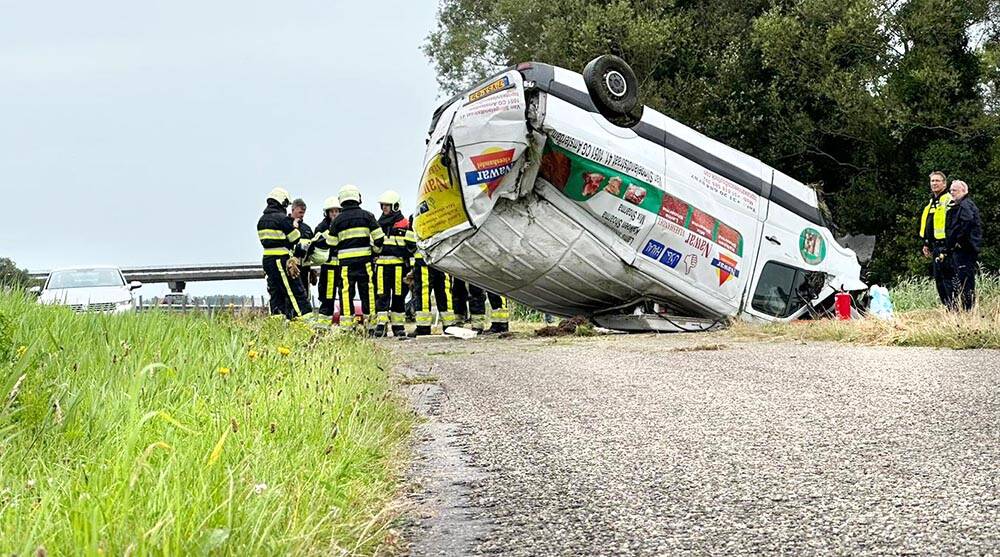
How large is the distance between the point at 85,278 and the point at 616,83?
11466mm

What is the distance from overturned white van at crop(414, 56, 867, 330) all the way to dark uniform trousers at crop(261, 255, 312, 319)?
272cm

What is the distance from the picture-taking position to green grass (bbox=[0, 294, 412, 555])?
258 cm

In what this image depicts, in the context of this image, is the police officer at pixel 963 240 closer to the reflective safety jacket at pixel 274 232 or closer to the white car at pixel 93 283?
the reflective safety jacket at pixel 274 232

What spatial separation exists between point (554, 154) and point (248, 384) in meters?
7.95

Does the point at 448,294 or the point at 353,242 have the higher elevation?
the point at 353,242

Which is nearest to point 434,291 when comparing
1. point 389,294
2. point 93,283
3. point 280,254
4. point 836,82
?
point 389,294

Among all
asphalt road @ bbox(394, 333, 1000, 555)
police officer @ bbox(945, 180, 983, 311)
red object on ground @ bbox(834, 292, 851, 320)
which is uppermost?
police officer @ bbox(945, 180, 983, 311)

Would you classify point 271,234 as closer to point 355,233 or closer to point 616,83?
point 355,233

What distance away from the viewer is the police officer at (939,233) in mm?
13391

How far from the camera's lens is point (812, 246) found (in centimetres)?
1445

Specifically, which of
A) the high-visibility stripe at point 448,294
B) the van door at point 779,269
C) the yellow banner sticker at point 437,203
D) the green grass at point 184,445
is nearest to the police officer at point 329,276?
the high-visibility stripe at point 448,294

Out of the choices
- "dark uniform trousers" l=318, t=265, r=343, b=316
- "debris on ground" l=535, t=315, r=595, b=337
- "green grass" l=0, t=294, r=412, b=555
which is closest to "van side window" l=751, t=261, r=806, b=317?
"debris on ground" l=535, t=315, r=595, b=337

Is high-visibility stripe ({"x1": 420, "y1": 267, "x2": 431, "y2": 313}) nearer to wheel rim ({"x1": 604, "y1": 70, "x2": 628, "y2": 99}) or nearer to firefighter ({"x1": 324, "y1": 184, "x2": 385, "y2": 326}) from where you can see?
firefighter ({"x1": 324, "y1": 184, "x2": 385, "y2": 326})

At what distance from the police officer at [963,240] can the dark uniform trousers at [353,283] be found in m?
7.16
